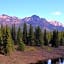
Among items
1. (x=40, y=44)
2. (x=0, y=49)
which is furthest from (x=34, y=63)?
(x=40, y=44)

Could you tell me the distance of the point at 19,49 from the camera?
410 ft

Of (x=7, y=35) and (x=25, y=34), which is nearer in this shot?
(x=7, y=35)

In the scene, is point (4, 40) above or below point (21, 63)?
above

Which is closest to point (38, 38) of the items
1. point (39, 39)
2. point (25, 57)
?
point (39, 39)

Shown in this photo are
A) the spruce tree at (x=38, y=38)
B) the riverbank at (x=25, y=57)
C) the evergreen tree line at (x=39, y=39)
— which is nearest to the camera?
the riverbank at (x=25, y=57)

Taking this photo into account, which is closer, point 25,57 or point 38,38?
point 25,57

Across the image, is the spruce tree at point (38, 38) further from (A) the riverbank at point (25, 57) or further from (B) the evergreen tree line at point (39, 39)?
(A) the riverbank at point (25, 57)

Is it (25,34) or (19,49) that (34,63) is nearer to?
(19,49)

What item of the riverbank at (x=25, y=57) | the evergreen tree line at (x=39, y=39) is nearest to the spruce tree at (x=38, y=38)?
the evergreen tree line at (x=39, y=39)

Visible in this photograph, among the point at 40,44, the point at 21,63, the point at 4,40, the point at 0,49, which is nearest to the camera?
the point at 21,63

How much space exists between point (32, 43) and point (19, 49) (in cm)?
3638

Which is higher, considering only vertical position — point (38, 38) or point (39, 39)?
point (38, 38)

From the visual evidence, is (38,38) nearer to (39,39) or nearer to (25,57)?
(39,39)

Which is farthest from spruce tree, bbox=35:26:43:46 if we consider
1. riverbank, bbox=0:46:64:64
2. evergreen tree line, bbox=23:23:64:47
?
riverbank, bbox=0:46:64:64
